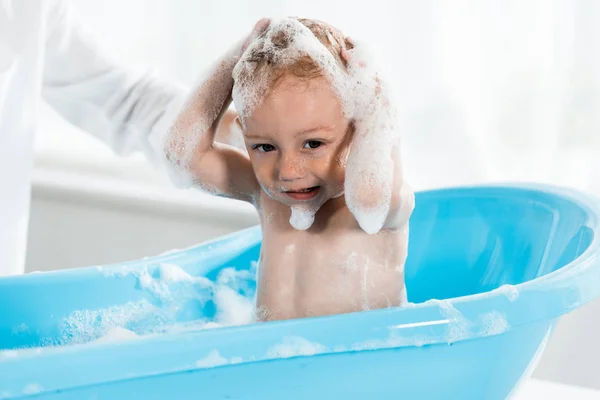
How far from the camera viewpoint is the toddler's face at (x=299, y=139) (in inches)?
30.4

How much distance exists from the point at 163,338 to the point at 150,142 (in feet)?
2.03

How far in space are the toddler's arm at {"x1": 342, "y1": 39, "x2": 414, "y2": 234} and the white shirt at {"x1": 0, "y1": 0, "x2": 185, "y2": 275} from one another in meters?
0.43

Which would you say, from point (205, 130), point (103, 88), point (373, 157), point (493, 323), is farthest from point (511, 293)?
point (103, 88)

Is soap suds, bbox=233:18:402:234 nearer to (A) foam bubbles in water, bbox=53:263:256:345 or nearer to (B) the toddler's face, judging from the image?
(B) the toddler's face

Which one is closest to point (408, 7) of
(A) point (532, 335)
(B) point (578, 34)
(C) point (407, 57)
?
(C) point (407, 57)

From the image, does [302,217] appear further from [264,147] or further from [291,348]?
[291,348]

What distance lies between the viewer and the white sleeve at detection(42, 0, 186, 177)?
122 cm

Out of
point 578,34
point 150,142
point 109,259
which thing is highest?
point 578,34

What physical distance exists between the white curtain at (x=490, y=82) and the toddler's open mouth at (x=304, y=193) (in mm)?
657

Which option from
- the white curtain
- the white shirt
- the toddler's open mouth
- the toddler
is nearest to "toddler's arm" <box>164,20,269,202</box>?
the toddler

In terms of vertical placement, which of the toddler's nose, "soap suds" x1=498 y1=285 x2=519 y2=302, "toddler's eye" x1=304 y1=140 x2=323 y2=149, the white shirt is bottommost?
the white shirt

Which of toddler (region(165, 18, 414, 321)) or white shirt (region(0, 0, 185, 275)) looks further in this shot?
white shirt (region(0, 0, 185, 275))

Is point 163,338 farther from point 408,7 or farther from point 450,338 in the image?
point 408,7

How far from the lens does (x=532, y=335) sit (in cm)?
74
